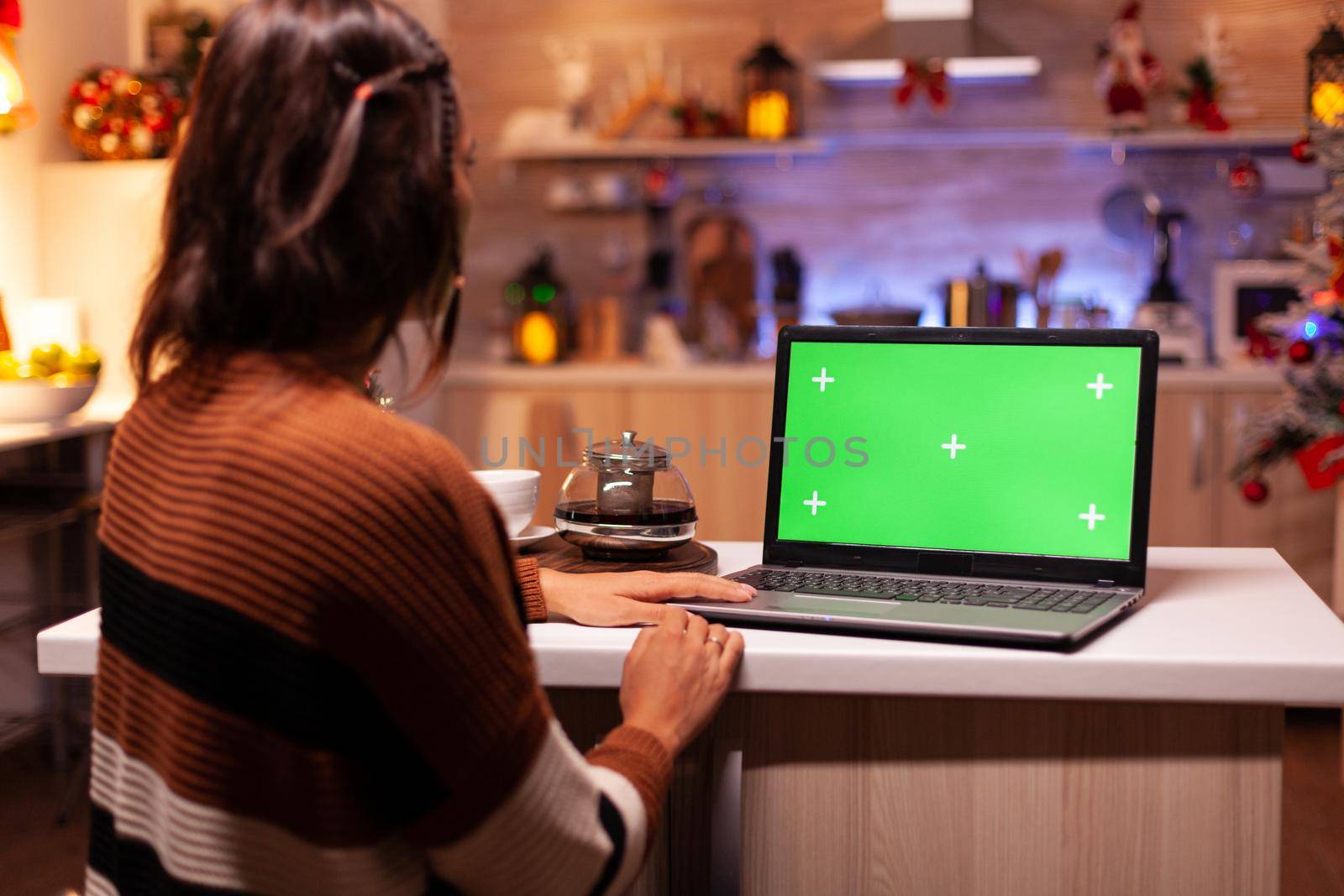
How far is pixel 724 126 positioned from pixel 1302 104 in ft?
5.84

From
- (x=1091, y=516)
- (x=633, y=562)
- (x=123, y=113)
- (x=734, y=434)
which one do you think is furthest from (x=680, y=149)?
(x=1091, y=516)

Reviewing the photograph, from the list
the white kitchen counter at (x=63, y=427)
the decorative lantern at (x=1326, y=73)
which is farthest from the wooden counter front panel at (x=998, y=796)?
the decorative lantern at (x=1326, y=73)

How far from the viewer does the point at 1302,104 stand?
4.12 m

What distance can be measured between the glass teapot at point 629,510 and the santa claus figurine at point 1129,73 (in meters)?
3.08

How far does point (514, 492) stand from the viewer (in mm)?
1519

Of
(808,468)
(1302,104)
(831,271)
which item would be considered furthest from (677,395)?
(808,468)

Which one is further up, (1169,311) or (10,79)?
(10,79)

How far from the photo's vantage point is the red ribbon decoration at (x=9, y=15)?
9.77 ft

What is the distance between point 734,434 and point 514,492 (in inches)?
96.5

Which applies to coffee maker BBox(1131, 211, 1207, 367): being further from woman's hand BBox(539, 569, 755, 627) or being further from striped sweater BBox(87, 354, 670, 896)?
striped sweater BBox(87, 354, 670, 896)

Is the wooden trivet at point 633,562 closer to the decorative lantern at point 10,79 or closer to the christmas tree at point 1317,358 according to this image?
the christmas tree at point 1317,358

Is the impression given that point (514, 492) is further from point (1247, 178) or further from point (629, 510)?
point (1247, 178)

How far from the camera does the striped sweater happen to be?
2.53 ft

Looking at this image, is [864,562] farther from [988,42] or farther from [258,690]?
[988,42]
